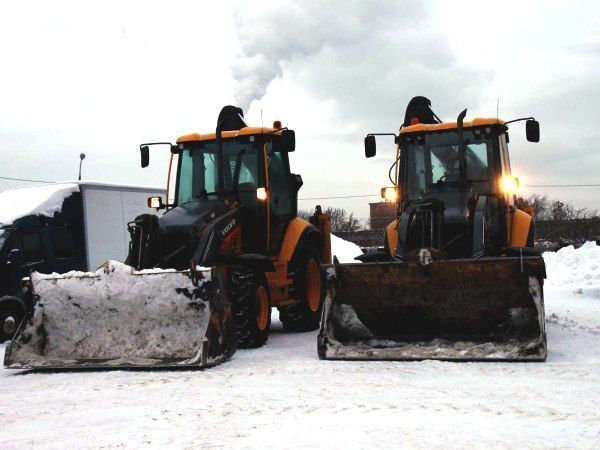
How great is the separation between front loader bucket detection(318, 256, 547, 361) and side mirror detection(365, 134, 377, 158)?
80.7 inches

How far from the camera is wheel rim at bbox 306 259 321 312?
34.5ft

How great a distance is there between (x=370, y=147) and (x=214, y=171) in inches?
79.5

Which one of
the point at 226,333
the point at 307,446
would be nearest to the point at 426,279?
the point at 226,333

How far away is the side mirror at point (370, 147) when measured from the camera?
9141mm

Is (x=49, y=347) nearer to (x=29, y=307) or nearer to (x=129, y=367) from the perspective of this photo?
(x=29, y=307)

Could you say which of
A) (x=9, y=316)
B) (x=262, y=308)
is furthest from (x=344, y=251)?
(x=262, y=308)

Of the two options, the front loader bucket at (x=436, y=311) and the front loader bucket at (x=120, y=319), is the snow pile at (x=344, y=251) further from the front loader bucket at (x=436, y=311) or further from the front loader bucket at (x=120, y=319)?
the front loader bucket at (x=120, y=319)

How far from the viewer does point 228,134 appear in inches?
375

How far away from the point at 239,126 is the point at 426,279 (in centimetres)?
395

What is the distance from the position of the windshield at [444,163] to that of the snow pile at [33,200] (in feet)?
20.8

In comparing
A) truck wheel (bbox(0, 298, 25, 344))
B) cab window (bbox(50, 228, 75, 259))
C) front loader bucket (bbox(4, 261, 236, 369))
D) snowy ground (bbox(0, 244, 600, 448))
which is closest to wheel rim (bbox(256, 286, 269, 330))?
snowy ground (bbox(0, 244, 600, 448))

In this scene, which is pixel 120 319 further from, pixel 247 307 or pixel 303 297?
pixel 303 297

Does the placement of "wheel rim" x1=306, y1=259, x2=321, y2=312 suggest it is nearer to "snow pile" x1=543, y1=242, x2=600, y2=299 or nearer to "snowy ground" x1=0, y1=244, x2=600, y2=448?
"snowy ground" x1=0, y1=244, x2=600, y2=448

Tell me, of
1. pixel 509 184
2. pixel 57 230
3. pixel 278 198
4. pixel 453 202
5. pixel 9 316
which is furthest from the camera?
pixel 57 230
